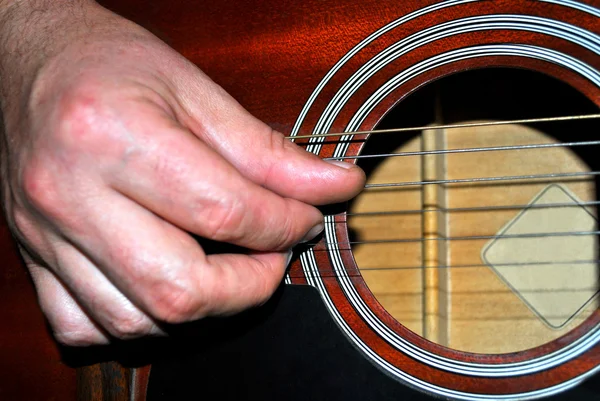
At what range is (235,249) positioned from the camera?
897 mm

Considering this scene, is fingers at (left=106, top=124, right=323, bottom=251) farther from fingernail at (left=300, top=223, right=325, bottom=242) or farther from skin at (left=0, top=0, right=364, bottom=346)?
fingernail at (left=300, top=223, right=325, bottom=242)

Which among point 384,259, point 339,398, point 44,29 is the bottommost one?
point 339,398

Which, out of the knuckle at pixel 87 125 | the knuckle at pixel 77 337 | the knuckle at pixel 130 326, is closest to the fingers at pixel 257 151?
the knuckle at pixel 87 125

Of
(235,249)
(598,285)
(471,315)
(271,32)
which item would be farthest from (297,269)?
(598,285)

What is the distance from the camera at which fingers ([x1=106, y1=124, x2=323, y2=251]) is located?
0.69m

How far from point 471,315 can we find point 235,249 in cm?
59

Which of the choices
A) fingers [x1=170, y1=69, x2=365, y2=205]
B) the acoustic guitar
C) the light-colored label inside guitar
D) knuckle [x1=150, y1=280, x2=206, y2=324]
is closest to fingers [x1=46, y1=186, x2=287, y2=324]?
knuckle [x1=150, y1=280, x2=206, y2=324]

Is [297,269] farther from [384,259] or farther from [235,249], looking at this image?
[384,259]

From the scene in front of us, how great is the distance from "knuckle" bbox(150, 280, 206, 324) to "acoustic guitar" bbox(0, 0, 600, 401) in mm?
260

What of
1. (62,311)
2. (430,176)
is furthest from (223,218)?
(430,176)

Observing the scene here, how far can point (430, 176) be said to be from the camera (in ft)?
4.09

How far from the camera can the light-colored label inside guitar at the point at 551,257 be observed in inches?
47.4

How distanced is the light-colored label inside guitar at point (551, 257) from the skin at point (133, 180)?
537 mm

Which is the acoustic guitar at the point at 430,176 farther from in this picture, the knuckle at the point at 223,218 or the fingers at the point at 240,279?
the knuckle at the point at 223,218
